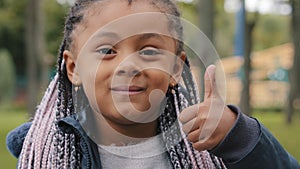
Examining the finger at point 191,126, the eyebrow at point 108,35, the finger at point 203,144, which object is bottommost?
the finger at point 203,144

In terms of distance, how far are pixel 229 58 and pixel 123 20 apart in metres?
36.7

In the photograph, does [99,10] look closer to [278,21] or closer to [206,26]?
[206,26]

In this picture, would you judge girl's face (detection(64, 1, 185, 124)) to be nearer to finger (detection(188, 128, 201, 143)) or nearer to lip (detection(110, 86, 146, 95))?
lip (detection(110, 86, 146, 95))

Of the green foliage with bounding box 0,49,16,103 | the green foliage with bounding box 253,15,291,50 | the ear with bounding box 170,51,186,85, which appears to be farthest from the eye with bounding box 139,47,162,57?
the green foliage with bounding box 253,15,291,50

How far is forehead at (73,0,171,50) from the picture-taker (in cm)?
152

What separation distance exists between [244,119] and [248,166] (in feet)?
0.33

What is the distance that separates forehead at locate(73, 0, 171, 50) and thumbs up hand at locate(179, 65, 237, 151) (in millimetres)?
214

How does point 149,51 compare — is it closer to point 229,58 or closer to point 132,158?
point 132,158

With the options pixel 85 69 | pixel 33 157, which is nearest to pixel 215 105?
pixel 85 69

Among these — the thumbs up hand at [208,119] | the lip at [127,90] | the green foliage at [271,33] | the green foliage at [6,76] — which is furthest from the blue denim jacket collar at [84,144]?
the green foliage at [271,33]

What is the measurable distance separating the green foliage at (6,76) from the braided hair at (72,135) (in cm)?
3037

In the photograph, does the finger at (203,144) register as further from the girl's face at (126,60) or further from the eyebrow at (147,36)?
the eyebrow at (147,36)

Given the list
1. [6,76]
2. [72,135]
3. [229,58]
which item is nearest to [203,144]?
[72,135]

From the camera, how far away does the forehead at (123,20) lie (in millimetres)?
1523
